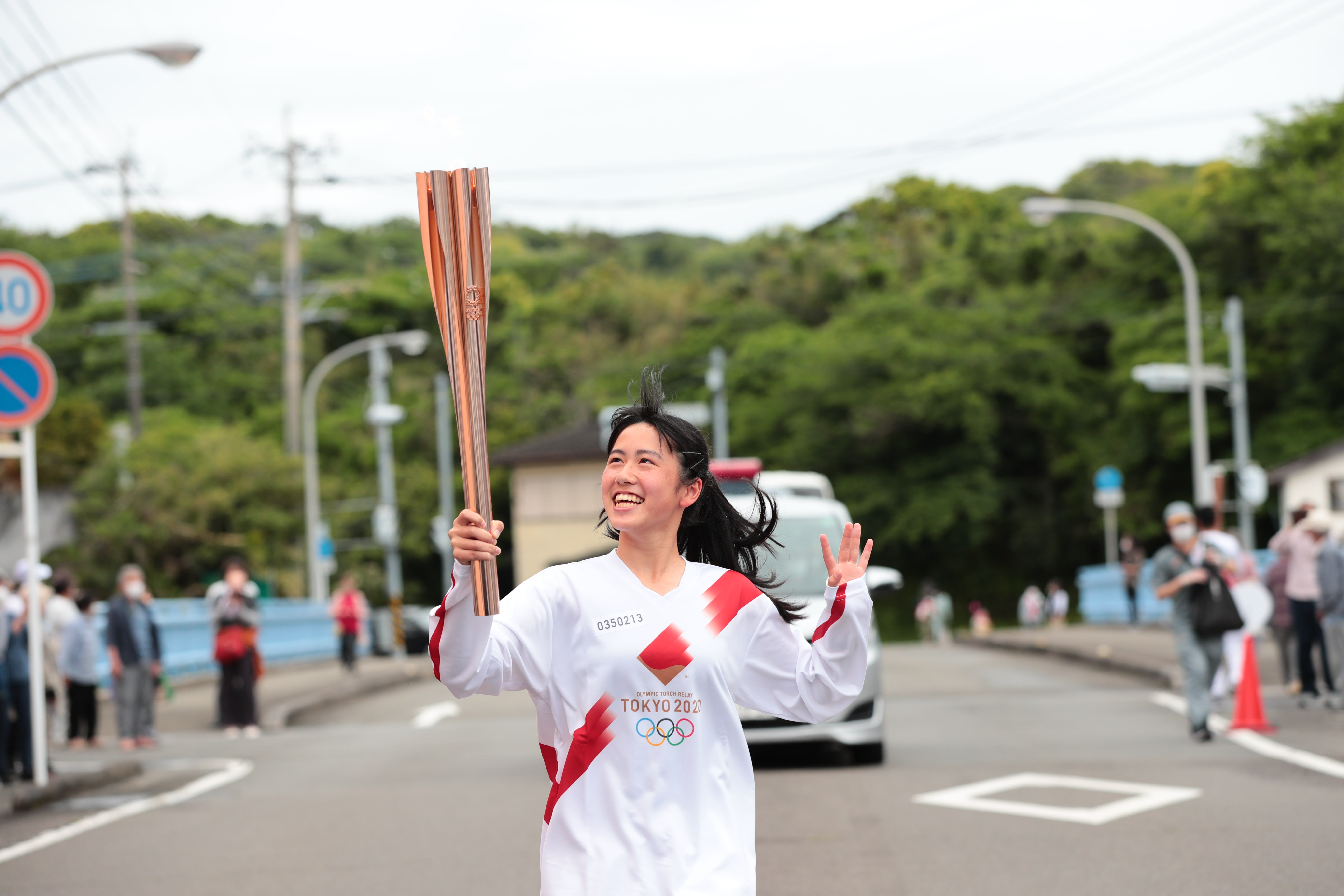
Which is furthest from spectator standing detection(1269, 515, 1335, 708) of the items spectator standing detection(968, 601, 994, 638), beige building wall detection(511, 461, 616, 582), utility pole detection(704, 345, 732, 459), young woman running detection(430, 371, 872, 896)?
beige building wall detection(511, 461, 616, 582)

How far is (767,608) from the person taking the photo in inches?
144

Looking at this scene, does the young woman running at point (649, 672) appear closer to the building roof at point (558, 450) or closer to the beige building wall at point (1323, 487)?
the beige building wall at point (1323, 487)

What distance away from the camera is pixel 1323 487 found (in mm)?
33531

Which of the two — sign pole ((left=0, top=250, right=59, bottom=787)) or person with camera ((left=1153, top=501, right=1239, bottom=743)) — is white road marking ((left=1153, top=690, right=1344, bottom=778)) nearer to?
person with camera ((left=1153, top=501, right=1239, bottom=743))

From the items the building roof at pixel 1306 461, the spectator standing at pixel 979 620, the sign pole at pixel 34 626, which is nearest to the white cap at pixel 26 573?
the sign pole at pixel 34 626

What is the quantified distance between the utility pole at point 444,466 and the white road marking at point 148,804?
73.4 feet

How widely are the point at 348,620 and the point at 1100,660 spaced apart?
38.2 ft

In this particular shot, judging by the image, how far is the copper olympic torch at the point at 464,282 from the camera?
326 cm

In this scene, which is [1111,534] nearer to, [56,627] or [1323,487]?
[1323,487]

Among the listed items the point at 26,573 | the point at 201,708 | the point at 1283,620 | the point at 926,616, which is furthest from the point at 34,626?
the point at 926,616

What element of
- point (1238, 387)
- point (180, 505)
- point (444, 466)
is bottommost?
point (180, 505)

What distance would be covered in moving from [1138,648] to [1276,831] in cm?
1610

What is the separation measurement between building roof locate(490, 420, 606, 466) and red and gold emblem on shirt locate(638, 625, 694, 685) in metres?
49.4

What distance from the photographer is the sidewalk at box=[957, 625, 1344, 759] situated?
12.4 metres
